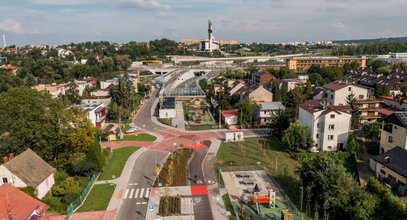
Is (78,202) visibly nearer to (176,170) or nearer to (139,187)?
(139,187)

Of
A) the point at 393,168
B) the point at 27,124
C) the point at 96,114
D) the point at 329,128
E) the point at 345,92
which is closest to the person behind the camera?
the point at 393,168

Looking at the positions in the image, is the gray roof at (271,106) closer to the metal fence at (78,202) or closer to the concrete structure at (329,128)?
the concrete structure at (329,128)

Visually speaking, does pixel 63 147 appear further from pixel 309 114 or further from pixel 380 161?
pixel 380 161

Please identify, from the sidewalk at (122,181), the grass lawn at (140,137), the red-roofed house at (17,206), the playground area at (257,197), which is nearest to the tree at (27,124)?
the sidewalk at (122,181)

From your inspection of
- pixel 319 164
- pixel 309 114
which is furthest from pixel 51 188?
pixel 309 114

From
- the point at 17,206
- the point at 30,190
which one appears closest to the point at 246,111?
the point at 30,190

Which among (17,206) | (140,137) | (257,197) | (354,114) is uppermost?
(354,114)
